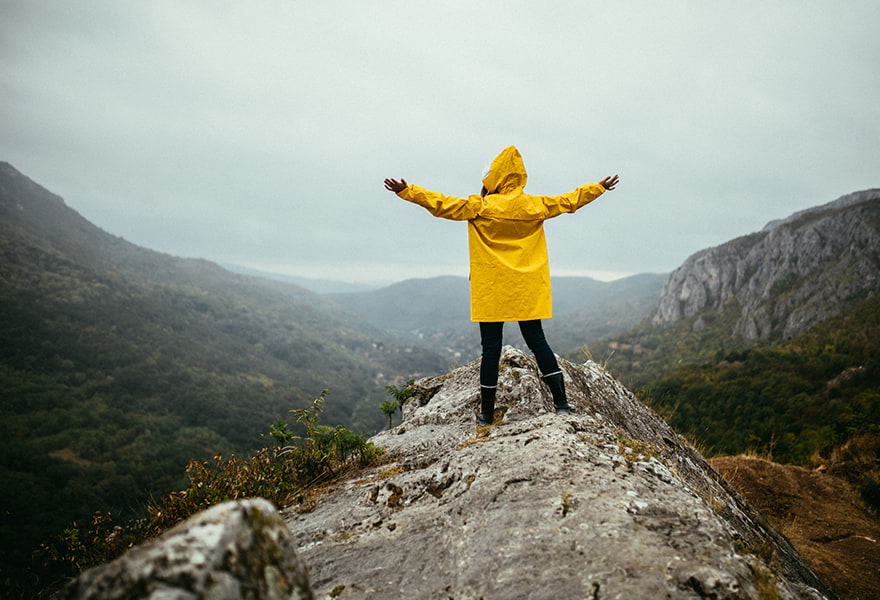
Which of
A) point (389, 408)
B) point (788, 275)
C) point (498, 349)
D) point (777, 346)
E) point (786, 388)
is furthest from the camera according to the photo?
point (788, 275)

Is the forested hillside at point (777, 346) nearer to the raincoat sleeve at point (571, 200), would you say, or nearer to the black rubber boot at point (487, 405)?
the black rubber boot at point (487, 405)

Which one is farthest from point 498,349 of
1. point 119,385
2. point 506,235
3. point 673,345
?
point 119,385

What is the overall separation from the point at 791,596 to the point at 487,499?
5.59ft

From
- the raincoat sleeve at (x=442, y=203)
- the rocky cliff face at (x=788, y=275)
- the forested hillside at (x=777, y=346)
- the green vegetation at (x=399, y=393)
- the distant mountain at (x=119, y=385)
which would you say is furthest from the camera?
the distant mountain at (x=119, y=385)

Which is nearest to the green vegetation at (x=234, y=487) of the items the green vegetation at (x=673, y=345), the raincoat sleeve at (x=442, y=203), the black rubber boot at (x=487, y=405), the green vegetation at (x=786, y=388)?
the black rubber boot at (x=487, y=405)

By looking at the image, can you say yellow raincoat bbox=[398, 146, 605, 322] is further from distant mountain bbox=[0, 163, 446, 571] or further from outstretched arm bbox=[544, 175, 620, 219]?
distant mountain bbox=[0, 163, 446, 571]

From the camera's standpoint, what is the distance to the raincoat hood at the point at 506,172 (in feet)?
14.4

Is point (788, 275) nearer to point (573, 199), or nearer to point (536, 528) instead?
point (573, 199)

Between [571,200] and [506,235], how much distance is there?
90 cm

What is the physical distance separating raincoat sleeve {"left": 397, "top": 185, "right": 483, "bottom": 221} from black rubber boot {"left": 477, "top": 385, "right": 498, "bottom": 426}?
6.64 ft

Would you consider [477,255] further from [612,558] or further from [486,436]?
[612,558]

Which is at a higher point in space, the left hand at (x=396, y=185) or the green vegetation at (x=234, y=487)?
the left hand at (x=396, y=185)

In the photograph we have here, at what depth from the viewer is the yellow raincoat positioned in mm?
4191

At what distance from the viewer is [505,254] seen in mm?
4312
